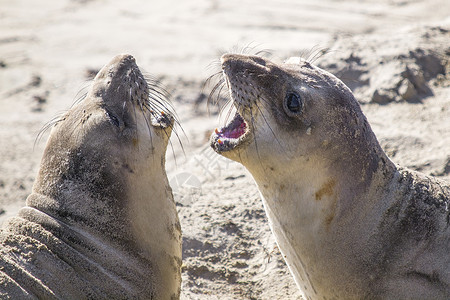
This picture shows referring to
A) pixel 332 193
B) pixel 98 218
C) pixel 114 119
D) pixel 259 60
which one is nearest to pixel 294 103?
pixel 259 60

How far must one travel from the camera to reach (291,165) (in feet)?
13.3

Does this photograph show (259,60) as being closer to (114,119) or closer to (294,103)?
(294,103)

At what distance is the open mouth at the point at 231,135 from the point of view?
416cm

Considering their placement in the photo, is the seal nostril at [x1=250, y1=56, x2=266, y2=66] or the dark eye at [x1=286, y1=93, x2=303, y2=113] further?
the seal nostril at [x1=250, y1=56, x2=266, y2=66]

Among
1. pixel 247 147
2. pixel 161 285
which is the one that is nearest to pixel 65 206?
pixel 161 285

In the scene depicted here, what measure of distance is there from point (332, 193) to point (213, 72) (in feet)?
18.7

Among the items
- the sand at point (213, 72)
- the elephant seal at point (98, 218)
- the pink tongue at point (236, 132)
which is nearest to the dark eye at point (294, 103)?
the pink tongue at point (236, 132)

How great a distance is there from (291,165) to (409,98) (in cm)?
322

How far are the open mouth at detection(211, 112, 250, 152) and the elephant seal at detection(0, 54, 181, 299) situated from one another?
0.41m

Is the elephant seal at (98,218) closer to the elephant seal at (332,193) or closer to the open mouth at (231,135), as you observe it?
the open mouth at (231,135)

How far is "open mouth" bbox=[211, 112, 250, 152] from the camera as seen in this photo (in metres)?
4.16

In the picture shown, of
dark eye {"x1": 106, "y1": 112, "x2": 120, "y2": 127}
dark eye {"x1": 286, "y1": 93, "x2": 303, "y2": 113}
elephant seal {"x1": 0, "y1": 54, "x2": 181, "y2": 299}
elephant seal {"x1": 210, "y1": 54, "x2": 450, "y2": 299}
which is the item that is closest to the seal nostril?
elephant seal {"x1": 210, "y1": 54, "x2": 450, "y2": 299}

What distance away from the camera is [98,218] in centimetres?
A: 415

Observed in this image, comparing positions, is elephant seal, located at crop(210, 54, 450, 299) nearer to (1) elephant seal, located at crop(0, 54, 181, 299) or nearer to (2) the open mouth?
(2) the open mouth
